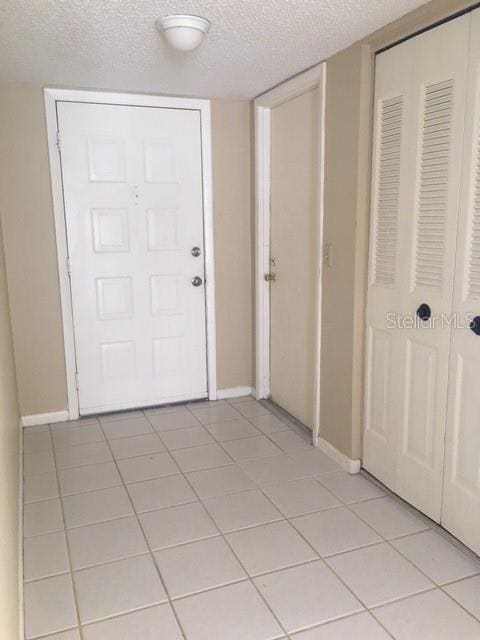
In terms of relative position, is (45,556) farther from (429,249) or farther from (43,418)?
(429,249)

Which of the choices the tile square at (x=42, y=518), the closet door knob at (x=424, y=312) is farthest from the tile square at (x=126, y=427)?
the closet door knob at (x=424, y=312)

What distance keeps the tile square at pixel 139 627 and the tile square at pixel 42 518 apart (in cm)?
65

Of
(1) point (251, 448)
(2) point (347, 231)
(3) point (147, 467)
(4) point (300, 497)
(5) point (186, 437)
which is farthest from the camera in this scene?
(5) point (186, 437)

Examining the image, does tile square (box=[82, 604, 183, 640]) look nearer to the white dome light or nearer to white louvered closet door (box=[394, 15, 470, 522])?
white louvered closet door (box=[394, 15, 470, 522])

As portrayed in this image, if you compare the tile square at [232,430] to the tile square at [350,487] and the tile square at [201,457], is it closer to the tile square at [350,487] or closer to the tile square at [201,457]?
the tile square at [201,457]

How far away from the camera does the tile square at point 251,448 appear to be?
294 centimetres

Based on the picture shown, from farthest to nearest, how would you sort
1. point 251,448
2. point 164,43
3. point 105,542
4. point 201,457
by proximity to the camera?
point 251,448, point 201,457, point 164,43, point 105,542

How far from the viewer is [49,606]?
71.5 inches

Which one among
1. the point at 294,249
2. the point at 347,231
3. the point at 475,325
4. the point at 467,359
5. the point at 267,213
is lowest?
the point at 467,359

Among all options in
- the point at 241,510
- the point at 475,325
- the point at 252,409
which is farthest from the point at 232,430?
the point at 475,325

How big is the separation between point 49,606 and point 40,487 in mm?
887

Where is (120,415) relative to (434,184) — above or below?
below

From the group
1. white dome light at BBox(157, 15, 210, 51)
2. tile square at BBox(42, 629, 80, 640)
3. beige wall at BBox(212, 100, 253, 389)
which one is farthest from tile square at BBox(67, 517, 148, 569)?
white dome light at BBox(157, 15, 210, 51)

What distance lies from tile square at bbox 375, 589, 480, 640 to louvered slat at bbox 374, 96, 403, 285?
4.24 feet
